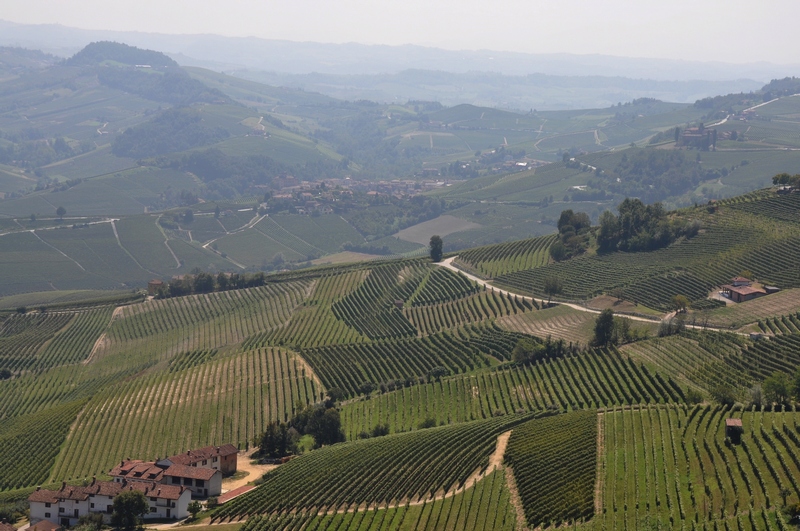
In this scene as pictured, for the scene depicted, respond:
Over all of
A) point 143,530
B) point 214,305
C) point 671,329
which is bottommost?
point 214,305

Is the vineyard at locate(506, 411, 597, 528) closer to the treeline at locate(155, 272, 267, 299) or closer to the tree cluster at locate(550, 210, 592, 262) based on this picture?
the tree cluster at locate(550, 210, 592, 262)

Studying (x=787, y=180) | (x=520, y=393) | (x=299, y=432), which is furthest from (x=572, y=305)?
(x=787, y=180)

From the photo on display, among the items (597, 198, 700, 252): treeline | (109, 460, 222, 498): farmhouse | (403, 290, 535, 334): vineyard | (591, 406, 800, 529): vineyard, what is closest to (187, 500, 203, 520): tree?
(109, 460, 222, 498): farmhouse

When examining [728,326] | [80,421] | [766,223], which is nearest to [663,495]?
[728,326]

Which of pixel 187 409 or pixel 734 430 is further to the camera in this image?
pixel 187 409

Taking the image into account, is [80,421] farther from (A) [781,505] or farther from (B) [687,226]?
(B) [687,226]

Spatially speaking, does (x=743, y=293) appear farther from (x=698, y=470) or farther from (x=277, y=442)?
(x=277, y=442)
